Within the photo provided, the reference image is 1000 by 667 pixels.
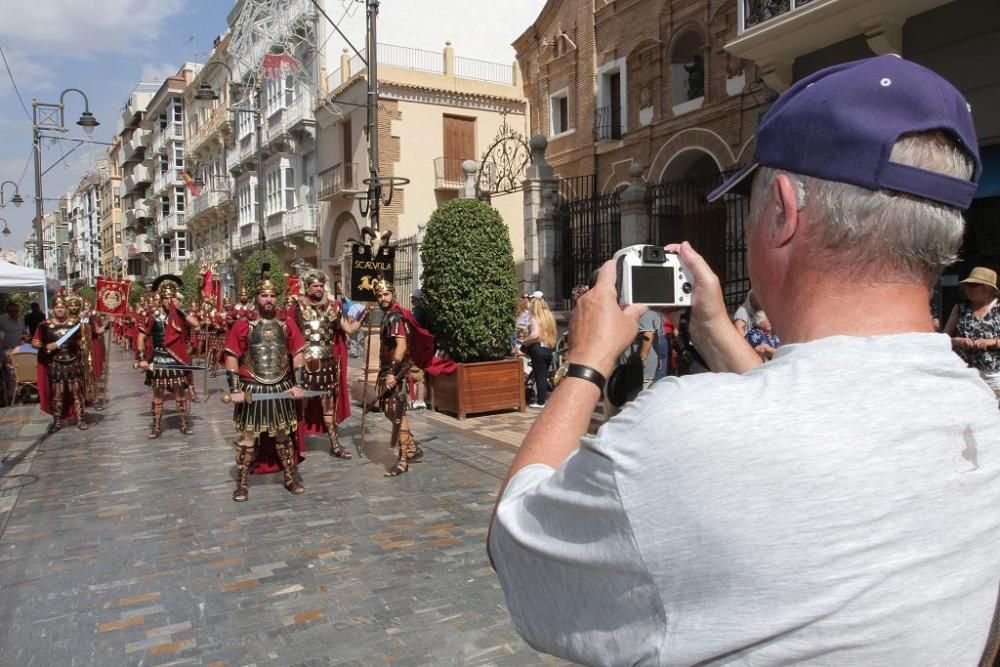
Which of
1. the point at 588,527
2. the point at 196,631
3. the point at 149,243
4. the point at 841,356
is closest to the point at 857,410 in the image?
the point at 841,356

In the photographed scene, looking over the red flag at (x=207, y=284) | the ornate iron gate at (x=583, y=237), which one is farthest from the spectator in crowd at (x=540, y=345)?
the red flag at (x=207, y=284)

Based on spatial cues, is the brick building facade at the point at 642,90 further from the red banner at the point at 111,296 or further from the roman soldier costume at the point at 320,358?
the red banner at the point at 111,296

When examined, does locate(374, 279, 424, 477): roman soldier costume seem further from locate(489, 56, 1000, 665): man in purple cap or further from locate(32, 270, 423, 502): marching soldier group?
locate(489, 56, 1000, 665): man in purple cap

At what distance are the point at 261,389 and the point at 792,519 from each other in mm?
6576

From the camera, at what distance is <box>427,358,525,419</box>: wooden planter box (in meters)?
10.5

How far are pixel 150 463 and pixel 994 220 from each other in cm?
1126

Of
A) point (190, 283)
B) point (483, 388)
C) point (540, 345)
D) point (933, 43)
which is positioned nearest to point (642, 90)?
point (933, 43)

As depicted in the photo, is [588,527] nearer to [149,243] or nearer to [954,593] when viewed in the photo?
[954,593]

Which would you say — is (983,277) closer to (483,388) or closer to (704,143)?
(483,388)

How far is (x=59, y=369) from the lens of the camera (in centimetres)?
1051

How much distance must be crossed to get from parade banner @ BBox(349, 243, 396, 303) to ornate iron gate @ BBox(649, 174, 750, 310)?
5027 millimetres

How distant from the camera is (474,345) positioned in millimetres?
10680

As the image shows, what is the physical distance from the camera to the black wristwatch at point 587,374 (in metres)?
1.15

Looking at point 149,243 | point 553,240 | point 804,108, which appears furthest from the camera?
point 149,243
